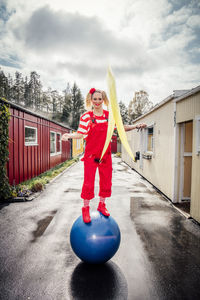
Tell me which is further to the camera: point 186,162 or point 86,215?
point 186,162

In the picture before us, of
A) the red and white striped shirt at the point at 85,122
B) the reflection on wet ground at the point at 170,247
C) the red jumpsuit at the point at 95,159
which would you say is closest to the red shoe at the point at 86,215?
the red jumpsuit at the point at 95,159

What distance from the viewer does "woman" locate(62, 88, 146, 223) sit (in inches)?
98.6

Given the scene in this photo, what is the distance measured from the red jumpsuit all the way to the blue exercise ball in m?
0.41

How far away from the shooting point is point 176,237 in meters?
3.94

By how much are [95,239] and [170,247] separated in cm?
181

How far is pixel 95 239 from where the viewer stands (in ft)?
8.54

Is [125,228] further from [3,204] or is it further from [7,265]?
[3,204]

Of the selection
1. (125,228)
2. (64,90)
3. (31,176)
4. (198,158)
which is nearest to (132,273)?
(125,228)

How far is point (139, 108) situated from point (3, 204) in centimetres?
2888

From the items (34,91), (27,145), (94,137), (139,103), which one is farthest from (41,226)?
(34,91)

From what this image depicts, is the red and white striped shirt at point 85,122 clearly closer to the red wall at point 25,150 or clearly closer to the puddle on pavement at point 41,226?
the puddle on pavement at point 41,226

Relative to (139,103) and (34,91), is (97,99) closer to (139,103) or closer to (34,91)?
(139,103)

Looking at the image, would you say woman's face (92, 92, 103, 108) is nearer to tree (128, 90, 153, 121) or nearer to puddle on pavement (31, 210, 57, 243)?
puddle on pavement (31, 210, 57, 243)

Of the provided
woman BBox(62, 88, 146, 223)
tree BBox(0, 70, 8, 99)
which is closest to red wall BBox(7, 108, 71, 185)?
woman BBox(62, 88, 146, 223)
